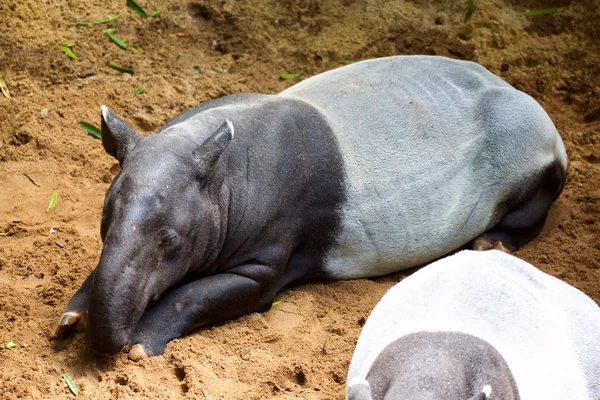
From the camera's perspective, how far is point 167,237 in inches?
216

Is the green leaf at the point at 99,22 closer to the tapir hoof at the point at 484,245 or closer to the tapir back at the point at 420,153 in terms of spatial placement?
the tapir back at the point at 420,153

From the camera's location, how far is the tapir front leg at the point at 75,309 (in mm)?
5547

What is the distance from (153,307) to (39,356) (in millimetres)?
731

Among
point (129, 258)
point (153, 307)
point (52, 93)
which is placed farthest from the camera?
point (52, 93)

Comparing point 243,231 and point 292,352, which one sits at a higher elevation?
point 243,231

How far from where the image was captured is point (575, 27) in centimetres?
896

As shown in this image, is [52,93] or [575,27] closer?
[52,93]

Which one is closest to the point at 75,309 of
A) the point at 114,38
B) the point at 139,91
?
the point at 139,91

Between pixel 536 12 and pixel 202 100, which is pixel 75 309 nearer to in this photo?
pixel 202 100

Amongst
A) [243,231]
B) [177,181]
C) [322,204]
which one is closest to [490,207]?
[322,204]

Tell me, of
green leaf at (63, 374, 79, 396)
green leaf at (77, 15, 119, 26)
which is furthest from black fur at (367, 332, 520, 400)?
green leaf at (77, 15, 119, 26)

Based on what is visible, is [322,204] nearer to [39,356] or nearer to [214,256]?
[214,256]

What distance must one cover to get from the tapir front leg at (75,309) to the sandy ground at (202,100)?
3.8 inches

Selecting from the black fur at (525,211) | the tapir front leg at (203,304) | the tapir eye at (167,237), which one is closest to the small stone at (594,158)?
the black fur at (525,211)
